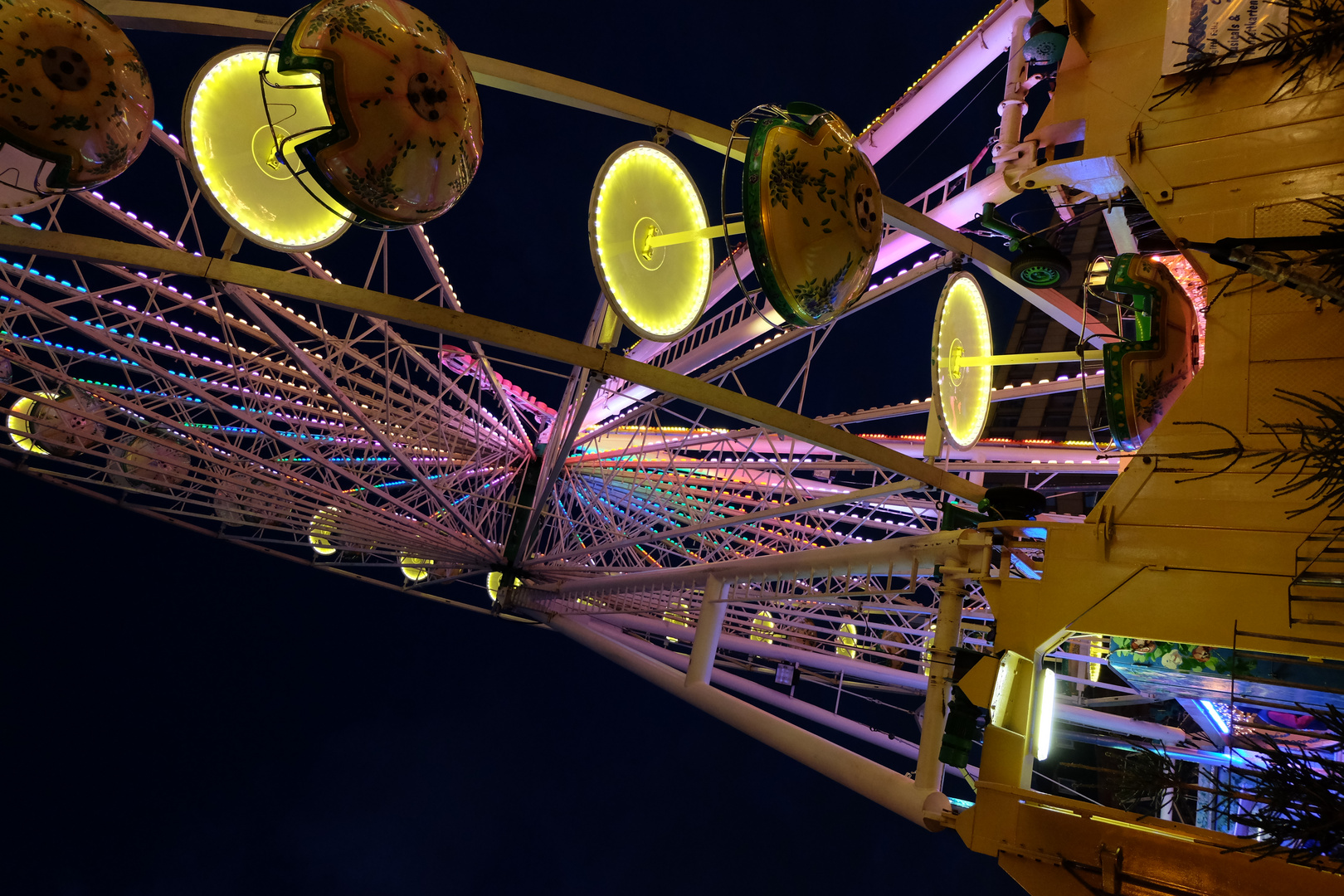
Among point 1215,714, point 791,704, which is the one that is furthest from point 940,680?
point 791,704

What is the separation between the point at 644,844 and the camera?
109ft

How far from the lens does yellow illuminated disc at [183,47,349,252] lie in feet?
22.6

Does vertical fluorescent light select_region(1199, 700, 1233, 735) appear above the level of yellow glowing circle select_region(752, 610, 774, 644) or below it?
above

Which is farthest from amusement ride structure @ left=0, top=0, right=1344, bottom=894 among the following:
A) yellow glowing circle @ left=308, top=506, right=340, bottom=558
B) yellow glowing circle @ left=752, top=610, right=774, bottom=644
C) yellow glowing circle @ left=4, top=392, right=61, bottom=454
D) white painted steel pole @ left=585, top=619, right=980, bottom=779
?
yellow glowing circle @ left=4, top=392, right=61, bottom=454

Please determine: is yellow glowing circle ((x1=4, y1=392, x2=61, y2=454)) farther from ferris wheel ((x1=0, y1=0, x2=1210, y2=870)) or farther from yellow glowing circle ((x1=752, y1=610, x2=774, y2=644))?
yellow glowing circle ((x1=752, y1=610, x2=774, y2=644))

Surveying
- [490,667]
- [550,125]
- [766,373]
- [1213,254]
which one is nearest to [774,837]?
[490,667]

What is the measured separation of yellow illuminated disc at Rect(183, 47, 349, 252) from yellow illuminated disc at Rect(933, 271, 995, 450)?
607 cm

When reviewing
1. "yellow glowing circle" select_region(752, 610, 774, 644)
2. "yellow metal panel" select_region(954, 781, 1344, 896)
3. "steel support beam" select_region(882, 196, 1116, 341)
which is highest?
"steel support beam" select_region(882, 196, 1116, 341)

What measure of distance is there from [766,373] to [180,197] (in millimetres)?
23153

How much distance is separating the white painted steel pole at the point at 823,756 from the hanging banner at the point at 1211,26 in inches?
239

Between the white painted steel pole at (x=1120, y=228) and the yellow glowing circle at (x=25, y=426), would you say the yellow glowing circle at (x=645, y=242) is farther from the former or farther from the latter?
the yellow glowing circle at (x=25, y=426)

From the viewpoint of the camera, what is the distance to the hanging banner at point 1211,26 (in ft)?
17.8

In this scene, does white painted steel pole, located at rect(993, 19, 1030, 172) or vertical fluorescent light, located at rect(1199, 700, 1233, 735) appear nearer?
white painted steel pole, located at rect(993, 19, 1030, 172)

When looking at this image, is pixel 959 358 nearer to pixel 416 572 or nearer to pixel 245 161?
pixel 245 161
